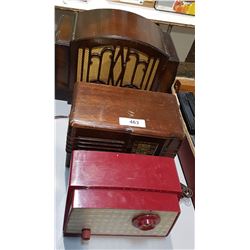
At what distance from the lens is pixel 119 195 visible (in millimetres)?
649

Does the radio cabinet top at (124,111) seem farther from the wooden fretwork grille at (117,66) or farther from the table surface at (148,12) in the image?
the table surface at (148,12)

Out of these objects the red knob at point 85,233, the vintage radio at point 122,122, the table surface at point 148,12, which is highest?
the table surface at point 148,12

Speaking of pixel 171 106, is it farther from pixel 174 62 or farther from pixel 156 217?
pixel 156 217

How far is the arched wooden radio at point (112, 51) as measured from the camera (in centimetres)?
90

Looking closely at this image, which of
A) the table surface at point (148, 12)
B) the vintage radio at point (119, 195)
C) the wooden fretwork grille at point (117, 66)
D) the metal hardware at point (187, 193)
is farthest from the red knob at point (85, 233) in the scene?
the table surface at point (148, 12)

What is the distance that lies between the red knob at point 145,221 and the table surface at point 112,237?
0.11 metres

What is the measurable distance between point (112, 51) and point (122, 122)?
273 mm

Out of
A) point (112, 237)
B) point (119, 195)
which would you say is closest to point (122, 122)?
point (119, 195)

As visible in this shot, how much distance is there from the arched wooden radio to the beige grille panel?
→ 0.50m

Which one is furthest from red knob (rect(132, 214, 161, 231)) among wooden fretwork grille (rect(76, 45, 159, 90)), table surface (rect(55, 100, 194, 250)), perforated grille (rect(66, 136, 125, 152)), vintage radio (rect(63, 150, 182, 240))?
wooden fretwork grille (rect(76, 45, 159, 90))

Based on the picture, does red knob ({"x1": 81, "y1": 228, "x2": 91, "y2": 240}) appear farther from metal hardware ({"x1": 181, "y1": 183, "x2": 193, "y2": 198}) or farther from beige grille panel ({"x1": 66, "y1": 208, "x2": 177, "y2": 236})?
metal hardware ({"x1": 181, "y1": 183, "x2": 193, "y2": 198})
